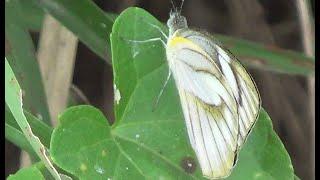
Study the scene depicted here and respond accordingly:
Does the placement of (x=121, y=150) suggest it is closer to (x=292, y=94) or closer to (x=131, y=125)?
(x=131, y=125)

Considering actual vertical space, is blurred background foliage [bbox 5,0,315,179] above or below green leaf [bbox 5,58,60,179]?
below

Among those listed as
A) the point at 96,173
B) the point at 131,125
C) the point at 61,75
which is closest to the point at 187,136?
the point at 131,125

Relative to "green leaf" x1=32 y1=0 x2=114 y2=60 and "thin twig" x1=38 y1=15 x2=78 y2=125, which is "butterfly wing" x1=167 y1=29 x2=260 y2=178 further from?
"thin twig" x1=38 y1=15 x2=78 y2=125

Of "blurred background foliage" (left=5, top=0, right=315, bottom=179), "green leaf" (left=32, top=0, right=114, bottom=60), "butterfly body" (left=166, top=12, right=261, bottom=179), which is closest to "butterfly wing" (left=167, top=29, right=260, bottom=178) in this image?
"butterfly body" (left=166, top=12, right=261, bottom=179)

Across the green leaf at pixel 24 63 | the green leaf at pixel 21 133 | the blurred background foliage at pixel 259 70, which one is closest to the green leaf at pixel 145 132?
the green leaf at pixel 21 133

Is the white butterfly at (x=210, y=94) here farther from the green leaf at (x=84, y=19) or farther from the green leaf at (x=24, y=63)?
the green leaf at (x=24, y=63)

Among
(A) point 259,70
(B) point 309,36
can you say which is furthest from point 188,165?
(A) point 259,70
